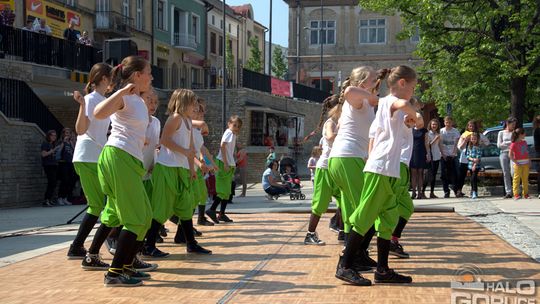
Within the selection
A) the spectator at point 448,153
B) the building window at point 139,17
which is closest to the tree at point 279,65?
the building window at point 139,17

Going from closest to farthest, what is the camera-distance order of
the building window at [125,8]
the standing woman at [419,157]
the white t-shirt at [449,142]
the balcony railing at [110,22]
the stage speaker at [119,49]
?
the stage speaker at [119,49]
the standing woman at [419,157]
the white t-shirt at [449,142]
the balcony railing at [110,22]
the building window at [125,8]

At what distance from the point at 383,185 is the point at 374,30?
49741 mm

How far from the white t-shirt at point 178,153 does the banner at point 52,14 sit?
22537mm

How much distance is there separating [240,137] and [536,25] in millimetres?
14347

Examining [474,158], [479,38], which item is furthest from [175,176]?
[479,38]

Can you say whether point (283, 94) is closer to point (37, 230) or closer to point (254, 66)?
point (254, 66)

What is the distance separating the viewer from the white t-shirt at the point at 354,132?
6895 millimetres

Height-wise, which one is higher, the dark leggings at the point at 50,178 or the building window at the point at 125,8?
the building window at the point at 125,8

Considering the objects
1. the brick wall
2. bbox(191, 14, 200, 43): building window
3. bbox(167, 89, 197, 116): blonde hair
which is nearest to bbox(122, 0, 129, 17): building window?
bbox(191, 14, 200, 43): building window

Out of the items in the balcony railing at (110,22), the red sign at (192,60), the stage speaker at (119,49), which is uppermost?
the balcony railing at (110,22)

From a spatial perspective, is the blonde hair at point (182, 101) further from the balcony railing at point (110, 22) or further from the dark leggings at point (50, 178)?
the balcony railing at point (110, 22)

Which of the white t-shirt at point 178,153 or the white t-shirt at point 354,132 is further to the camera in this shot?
the white t-shirt at point 178,153

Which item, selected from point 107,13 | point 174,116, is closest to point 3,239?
point 174,116

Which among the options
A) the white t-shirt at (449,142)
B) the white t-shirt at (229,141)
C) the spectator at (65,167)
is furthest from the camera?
the spectator at (65,167)
